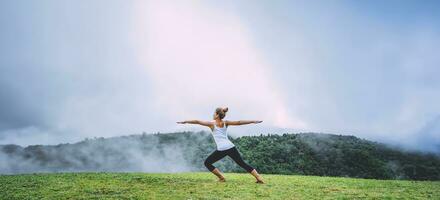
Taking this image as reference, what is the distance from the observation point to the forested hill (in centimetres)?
4325

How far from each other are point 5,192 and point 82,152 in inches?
2254

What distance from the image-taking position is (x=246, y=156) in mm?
46500

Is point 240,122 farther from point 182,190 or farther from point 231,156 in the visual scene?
point 182,190

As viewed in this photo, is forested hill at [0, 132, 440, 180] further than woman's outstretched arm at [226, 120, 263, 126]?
Yes

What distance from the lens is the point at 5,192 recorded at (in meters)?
12.8

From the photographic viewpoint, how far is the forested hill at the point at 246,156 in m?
43.2

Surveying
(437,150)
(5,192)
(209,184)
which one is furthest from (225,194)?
(437,150)

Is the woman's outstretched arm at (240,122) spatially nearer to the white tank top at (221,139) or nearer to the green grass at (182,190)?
the white tank top at (221,139)

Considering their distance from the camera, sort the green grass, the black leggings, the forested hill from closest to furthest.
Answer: the green grass → the black leggings → the forested hill

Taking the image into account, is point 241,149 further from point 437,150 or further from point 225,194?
point 225,194

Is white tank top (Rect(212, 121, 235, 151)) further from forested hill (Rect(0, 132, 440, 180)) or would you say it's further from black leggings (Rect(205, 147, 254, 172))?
forested hill (Rect(0, 132, 440, 180))

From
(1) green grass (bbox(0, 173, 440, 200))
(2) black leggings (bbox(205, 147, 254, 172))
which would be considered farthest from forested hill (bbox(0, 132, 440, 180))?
(1) green grass (bbox(0, 173, 440, 200))

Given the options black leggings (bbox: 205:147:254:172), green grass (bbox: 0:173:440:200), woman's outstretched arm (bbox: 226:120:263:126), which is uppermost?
woman's outstretched arm (bbox: 226:120:263:126)

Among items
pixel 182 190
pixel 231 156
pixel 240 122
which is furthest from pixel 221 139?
pixel 182 190
